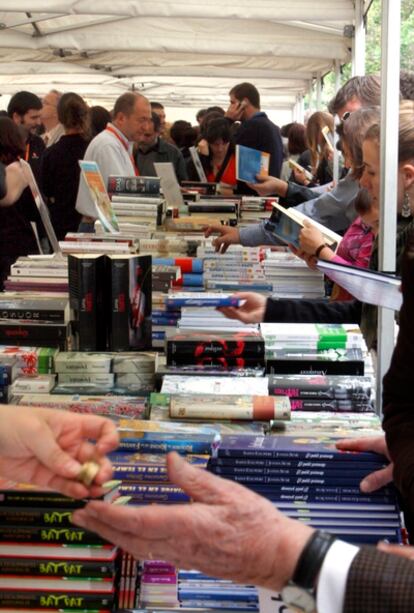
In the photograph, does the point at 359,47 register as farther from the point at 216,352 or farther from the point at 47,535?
the point at 47,535

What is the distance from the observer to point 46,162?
263 inches

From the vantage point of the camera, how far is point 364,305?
10.00ft

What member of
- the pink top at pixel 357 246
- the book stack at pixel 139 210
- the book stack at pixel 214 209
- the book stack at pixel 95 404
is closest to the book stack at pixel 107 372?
the book stack at pixel 95 404

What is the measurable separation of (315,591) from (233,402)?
0.98 m

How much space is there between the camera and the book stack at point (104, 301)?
291 centimetres

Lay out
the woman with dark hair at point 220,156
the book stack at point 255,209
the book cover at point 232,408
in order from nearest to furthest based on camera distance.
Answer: the book cover at point 232,408 → the book stack at point 255,209 → the woman with dark hair at point 220,156

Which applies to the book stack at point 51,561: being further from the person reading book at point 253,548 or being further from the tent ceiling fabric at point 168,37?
the tent ceiling fabric at point 168,37

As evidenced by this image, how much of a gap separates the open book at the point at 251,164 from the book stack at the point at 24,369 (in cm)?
326

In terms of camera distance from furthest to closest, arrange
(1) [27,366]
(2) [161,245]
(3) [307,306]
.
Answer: (2) [161,245], (3) [307,306], (1) [27,366]

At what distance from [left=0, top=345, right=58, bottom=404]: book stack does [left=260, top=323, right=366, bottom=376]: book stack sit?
545 mm

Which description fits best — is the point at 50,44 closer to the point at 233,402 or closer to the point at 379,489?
the point at 233,402

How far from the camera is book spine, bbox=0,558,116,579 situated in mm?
1665

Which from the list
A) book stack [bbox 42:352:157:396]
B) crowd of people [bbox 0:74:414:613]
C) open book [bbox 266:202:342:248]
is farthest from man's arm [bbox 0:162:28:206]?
book stack [bbox 42:352:157:396]

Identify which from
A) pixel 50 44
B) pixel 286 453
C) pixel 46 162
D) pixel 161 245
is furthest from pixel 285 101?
pixel 286 453
